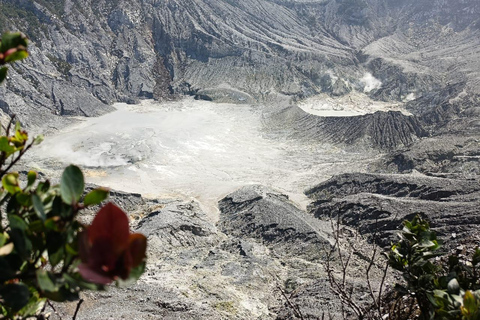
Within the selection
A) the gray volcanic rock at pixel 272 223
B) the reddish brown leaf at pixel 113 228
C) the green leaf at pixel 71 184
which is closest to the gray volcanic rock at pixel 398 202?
the gray volcanic rock at pixel 272 223

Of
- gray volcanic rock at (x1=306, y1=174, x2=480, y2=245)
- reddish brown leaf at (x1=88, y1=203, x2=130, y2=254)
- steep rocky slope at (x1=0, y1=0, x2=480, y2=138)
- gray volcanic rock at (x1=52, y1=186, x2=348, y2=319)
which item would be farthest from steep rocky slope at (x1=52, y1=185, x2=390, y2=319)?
steep rocky slope at (x1=0, y1=0, x2=480, y2=138)

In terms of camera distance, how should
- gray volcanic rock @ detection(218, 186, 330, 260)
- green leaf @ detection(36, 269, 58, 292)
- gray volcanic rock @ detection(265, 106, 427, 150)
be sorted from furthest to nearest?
1. gray volcanic rock @ detection(265, 106, 427, 150)
2. gray volcanic rock @ detection(218, 186, 330, 260)
3. green leaf @ detection(36, 269, 58, 292)

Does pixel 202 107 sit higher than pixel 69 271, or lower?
lower

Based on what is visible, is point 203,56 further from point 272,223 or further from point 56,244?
point 56,244

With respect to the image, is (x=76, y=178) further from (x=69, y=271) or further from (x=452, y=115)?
(x=452, y=115)

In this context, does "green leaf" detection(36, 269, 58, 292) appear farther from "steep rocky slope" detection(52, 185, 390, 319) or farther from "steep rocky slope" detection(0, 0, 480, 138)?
"steep rocky slope" detection(0, 0, 480, 138)

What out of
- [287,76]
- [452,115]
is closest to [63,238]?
[452,115]
